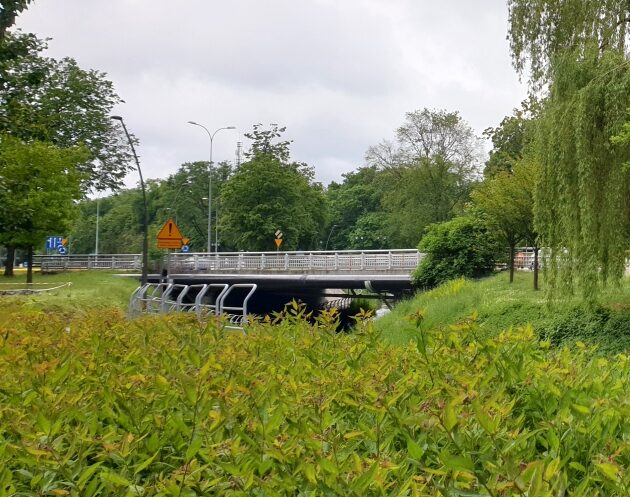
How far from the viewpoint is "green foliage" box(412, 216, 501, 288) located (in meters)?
26.1

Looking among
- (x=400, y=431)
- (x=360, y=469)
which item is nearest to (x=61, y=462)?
(x=360, y=469)

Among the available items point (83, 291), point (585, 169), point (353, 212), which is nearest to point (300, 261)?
point (83, 291)

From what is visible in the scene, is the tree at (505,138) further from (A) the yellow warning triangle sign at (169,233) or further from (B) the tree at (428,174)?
(A) the yellow warning triangle sign at (169,233)

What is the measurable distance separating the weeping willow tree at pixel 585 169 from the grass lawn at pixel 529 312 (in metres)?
0.66

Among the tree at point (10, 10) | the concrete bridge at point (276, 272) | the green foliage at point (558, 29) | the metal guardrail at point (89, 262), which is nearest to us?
the tree at point (10, 10)

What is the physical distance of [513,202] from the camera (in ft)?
68.8

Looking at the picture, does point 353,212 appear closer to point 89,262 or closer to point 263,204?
point 263,204

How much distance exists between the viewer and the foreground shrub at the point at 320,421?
5.90 ft

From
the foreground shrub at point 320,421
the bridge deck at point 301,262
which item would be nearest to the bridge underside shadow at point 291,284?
the bridge deck at point 301,262

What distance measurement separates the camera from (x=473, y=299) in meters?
18.4

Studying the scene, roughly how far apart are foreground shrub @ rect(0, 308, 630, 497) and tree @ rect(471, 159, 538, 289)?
17836mm

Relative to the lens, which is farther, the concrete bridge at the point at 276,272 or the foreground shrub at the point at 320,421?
the concrete bridge at the point at 276,272

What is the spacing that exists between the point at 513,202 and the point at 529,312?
21.1 feet

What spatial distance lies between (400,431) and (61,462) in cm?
109
